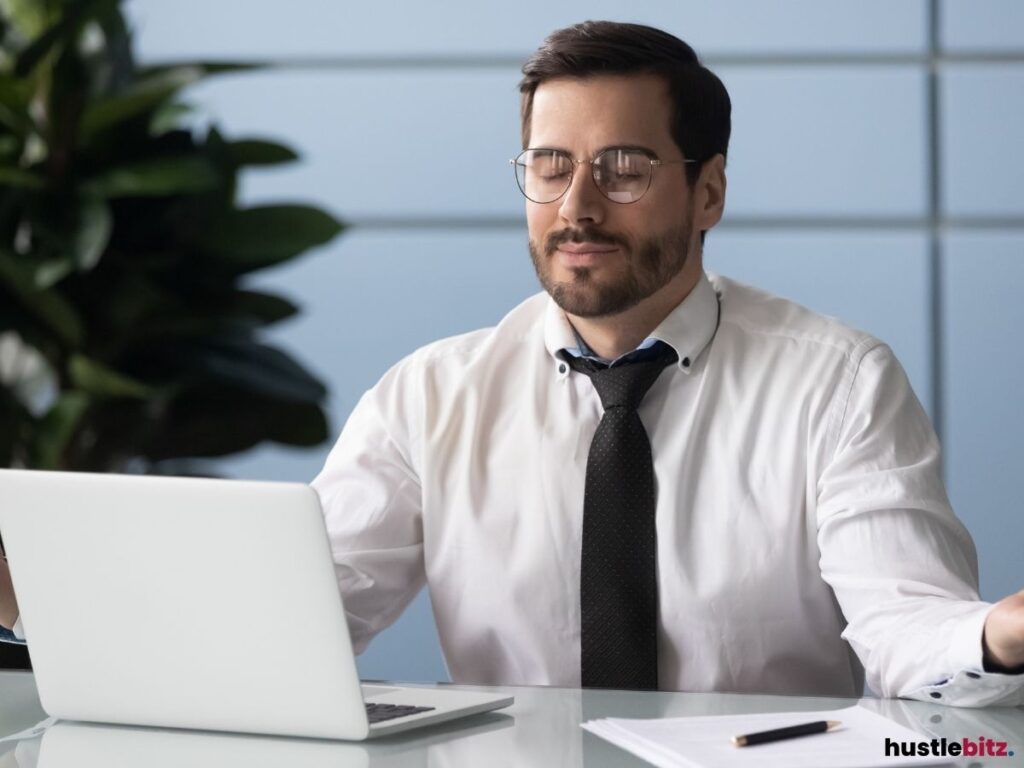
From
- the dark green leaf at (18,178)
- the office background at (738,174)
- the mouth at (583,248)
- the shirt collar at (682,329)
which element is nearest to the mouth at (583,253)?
the mouth at (583,248)

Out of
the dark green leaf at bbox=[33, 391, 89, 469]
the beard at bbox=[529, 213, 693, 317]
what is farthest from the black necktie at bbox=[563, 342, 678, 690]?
the dark green leaf at bbox=[33, 391, 89, 469]

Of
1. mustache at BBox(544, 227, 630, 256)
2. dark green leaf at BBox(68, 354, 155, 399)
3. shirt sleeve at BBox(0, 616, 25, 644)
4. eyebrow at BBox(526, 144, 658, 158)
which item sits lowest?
shirt sleeve at BBox(0, 616, 25, 644)

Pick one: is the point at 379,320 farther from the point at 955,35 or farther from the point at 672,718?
the point at 672,718

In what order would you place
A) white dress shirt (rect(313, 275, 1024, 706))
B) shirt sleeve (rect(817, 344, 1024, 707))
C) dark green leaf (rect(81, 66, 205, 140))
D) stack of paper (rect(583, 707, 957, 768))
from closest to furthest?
stack of paper (rect(583, 707, 957, 768)), shirt sleeve (rect(817, 344, 1024, 707)), white dress shirt (rect(313, 275, 1024, 706)), dark green leaf (rect(81, 66, 205, 140))

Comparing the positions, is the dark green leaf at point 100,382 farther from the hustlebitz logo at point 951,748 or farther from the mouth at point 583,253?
the hustlebitz logo at point 951,748

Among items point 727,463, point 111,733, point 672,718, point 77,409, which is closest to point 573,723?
point 672,718

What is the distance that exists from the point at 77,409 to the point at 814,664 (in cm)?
180

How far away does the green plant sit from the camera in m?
2.98

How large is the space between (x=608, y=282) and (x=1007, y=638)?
25.1 inches

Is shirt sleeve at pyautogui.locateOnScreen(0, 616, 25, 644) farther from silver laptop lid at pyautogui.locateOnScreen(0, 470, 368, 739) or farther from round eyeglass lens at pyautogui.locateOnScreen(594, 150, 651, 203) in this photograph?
round eyeglass lens at pyautogui.locateOnScreen(594, 150, 651, 203)

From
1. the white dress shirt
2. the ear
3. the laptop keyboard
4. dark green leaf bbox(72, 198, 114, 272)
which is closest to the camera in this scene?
the laptop keyboard

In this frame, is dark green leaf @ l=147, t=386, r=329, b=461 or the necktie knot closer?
the necktie knot

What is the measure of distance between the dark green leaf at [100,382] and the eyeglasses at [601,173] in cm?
145

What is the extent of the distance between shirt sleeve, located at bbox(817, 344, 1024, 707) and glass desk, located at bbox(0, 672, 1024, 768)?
0.05m
